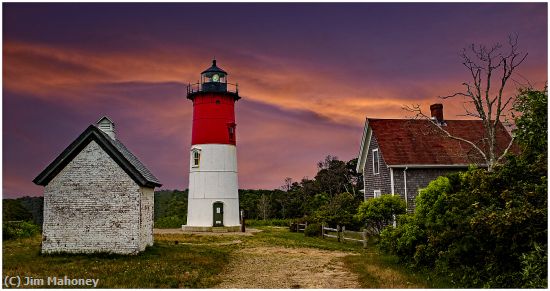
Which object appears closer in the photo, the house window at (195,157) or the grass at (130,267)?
the grass at (130,267)

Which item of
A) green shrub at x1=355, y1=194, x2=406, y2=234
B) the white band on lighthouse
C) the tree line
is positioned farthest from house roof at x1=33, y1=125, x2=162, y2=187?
the tree line

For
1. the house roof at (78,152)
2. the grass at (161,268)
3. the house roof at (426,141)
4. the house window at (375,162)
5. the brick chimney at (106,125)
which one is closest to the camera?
the grass at (161,268)

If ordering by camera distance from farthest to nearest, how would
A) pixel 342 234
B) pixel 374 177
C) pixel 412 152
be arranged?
pixel 374 177, pixel 412 152, pixel 342 234

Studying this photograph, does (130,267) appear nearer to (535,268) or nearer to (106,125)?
(106,125)

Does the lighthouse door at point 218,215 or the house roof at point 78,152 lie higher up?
the house roof at point 78,152

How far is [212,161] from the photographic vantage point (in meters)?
31.6

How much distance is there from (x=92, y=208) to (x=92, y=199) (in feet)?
0.95

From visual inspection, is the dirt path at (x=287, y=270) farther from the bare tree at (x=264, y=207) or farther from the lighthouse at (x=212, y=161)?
the bare tree at (x=264, y=207)

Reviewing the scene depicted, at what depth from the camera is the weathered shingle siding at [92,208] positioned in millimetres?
16078

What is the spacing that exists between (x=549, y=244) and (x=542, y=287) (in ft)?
2.67

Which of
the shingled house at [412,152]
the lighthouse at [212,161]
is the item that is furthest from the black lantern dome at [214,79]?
the shingled house at [412,152]

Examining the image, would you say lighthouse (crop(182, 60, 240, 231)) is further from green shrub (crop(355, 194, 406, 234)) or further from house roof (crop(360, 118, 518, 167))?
green shrub (crop(355, 194, 406, 234))

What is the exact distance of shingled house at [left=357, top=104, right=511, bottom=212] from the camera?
25.7 m

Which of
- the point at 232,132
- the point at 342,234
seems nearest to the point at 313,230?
the point at 342,234
